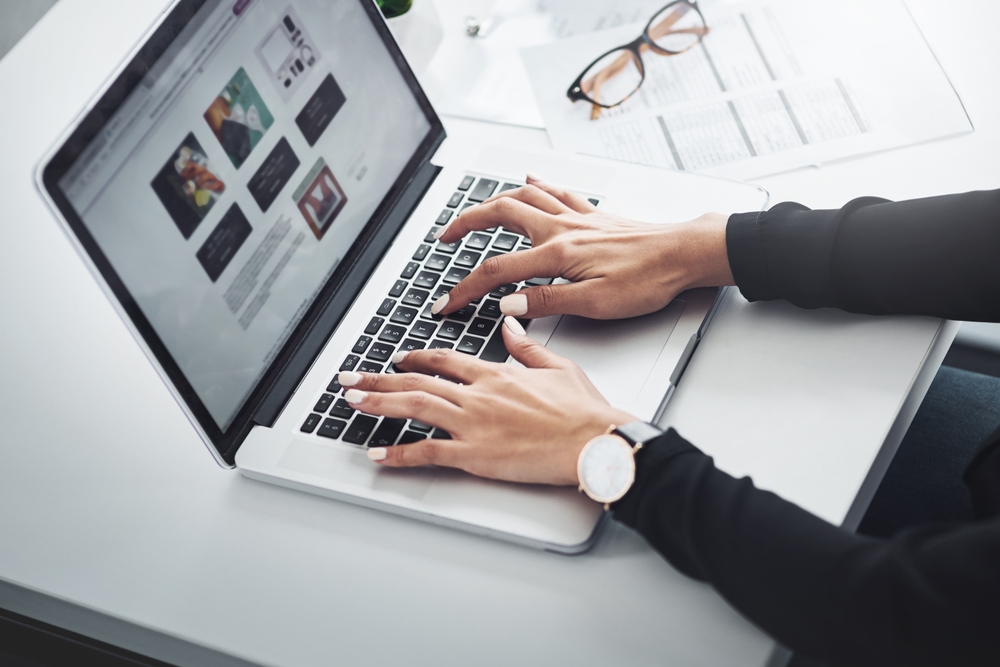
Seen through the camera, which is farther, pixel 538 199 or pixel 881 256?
pixel 538 199

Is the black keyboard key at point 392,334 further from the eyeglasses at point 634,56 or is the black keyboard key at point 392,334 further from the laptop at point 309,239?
the eyeglasses at point 634,56

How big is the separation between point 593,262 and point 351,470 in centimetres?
30

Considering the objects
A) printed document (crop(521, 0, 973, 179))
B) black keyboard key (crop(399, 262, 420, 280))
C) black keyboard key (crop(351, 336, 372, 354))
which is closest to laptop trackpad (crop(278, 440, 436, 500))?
black keyboard key (crop(351, 336, 372, 354))

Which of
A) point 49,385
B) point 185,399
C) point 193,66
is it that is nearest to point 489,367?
point 185,399

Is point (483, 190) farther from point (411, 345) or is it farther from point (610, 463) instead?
point (610, 463)

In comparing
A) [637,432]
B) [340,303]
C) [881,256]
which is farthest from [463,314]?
[881,256]

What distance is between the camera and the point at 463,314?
2.64 ft

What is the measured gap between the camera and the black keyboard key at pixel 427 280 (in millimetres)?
832

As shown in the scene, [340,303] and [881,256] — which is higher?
[881,256]

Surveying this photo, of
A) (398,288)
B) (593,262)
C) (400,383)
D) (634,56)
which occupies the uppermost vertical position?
(634,56)

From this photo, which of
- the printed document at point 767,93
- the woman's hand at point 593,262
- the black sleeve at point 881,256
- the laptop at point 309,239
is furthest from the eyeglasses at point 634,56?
the black sleeve at point 881,256

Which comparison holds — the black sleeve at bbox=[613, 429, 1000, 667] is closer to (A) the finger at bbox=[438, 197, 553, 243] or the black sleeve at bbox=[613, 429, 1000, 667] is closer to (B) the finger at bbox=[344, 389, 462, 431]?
(B) the finger at bbox=[344, 389, 462, 431]

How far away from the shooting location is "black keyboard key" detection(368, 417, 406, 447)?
708 mm

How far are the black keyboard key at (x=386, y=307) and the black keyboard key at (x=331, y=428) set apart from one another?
13cm
